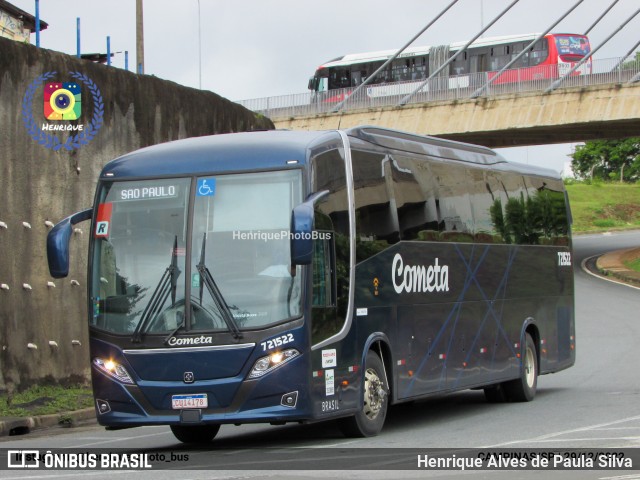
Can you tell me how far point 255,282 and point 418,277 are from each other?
342 centimetres

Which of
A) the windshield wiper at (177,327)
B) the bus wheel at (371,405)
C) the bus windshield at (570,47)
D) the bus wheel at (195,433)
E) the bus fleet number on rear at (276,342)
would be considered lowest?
the bus wheel at (195,433)

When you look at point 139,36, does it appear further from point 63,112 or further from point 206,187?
point 206,187

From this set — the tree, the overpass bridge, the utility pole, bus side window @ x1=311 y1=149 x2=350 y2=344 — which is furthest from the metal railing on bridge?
the tree

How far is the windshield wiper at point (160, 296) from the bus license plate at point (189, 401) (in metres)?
0.73

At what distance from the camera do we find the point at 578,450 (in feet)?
35.5

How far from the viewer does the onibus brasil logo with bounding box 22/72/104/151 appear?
18.9 metres

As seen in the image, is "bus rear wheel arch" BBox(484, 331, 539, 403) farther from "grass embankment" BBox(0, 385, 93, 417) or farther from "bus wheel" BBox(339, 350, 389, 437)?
"grass embankment" BBox(0, 385, 93, 417)

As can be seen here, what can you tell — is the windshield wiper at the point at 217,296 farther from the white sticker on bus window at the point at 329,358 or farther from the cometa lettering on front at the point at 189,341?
the white sticker on bus window at the point at 329,358

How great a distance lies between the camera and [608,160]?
113875 mm

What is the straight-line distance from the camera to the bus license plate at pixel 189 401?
37.3 feet

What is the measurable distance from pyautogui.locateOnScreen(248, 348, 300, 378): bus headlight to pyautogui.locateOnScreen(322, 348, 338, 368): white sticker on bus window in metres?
0.55

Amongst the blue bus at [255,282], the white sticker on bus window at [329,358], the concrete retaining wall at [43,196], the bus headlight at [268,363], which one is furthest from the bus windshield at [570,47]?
the bus headlight at [268,363]

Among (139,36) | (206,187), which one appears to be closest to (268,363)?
(206,187)

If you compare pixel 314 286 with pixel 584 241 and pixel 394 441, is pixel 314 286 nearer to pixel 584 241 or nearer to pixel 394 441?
pixel 394 441
